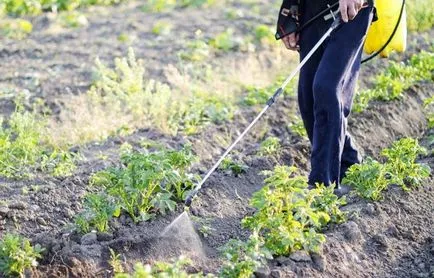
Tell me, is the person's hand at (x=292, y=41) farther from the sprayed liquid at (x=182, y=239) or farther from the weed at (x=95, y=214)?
the weed at (x=95, y=214)

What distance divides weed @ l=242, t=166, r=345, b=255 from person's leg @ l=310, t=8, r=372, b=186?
791 millimetres

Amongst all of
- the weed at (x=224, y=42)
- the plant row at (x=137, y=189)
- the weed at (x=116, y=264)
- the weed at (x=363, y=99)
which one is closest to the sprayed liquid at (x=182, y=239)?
the plant row at (x=137, y=189)

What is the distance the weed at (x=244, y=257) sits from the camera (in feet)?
14.2

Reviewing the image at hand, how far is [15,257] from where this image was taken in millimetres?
4531

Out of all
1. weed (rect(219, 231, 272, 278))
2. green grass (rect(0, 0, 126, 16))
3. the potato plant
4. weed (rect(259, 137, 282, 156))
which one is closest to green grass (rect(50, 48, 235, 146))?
weed (rect(259, 137, 282, 156))

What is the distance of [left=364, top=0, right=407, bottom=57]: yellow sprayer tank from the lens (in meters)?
5.89

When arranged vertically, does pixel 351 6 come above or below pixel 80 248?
above

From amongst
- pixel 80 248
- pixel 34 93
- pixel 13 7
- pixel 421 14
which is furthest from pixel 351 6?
pixel 13 7

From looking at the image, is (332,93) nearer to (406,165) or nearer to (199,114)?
(406,165)

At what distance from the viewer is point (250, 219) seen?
489 cm

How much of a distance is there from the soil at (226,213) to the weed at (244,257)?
99 millimetres

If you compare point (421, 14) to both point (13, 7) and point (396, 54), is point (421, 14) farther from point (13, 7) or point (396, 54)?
point (13, 7)

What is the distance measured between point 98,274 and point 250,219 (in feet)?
2.68

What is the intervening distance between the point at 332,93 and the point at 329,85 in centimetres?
5
